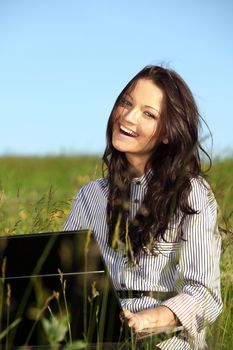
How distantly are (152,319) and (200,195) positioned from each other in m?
0.62

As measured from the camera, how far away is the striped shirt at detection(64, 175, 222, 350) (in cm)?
285

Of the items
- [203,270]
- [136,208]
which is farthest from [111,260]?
[203,270]

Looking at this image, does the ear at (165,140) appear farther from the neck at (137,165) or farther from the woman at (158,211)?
the neck at (137,165)

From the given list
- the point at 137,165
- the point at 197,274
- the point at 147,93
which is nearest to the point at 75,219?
the point at 137,165

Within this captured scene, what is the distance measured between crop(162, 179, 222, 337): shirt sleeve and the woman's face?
39 centimetres

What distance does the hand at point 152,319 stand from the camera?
2.59 m

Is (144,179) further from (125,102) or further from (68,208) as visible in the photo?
(68,208)

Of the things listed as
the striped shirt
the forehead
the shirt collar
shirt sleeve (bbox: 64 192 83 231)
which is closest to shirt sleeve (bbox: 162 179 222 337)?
the striped shirt

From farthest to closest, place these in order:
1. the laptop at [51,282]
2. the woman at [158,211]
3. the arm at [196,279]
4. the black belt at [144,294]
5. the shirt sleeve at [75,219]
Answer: the shirt sleeve at [75,219] → the black belt at [144,294] → the woman at [158,211] → the arm at [196,279] → the laptop at [51,282]

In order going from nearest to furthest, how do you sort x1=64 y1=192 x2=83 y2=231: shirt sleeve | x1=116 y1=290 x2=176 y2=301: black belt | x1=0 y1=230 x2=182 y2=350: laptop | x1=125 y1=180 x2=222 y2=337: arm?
x1=0 y1=230 x2=182 y2=350: laptop, x1=125 y1=180 x2=222 y2=337: arm, x1=116 y1=290 x2=176 y2=301: black belt, x1=64 y1=192 x2=83 y2=231: shirt sleeve

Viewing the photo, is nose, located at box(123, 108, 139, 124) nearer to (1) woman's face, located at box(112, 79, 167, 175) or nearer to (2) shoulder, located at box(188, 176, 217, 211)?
(1) woman's face, located at box(112, 79, 167, 175)

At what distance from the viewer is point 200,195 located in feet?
10.2

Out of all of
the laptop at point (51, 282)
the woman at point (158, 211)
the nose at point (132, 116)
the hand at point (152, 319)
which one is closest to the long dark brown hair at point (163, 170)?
the woman at point (158, 211)

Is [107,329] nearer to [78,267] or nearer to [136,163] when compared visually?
[78,267]
